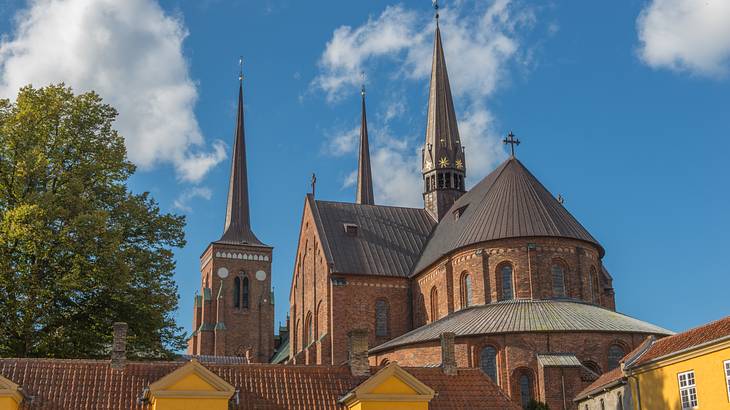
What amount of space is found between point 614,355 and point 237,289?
4817cm

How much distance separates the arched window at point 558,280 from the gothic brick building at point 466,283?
6 centimetres

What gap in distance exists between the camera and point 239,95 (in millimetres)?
83812

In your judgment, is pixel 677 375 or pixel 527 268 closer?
pixel 677 375

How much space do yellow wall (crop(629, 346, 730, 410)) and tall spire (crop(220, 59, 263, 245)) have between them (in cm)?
5497

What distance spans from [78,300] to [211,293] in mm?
49319

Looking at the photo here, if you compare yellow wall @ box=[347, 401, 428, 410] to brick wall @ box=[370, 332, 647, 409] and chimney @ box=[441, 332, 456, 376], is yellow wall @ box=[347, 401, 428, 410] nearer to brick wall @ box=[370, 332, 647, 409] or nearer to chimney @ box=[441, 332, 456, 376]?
chimney @ box=[441, 332, 456, 376]

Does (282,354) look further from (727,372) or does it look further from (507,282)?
(727,372)

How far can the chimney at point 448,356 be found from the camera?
2536cm

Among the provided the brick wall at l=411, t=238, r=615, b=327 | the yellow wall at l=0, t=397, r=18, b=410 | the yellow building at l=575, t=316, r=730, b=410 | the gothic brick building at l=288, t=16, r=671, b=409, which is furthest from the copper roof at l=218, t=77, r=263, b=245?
the yellow wall at l=0, t=397, r=18, b=410

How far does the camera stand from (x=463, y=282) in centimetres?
4588

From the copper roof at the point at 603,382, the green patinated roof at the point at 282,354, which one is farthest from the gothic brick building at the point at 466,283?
the green patinated roof at the point at 282,354

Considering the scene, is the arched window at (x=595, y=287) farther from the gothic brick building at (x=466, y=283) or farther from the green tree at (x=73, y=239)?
the green tree at (x=73, y=239)

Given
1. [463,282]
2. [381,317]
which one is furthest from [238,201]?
[463,282]

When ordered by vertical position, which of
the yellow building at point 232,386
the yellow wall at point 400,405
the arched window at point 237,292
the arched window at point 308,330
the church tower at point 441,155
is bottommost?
the yellow wall at point 400,405
